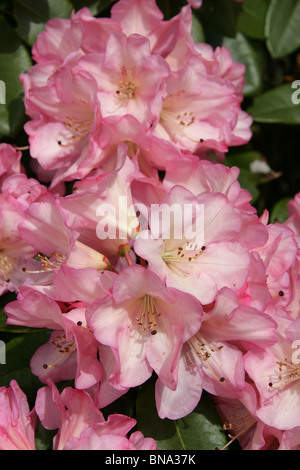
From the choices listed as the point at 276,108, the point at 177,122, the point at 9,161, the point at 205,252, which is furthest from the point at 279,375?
the point at 276,108

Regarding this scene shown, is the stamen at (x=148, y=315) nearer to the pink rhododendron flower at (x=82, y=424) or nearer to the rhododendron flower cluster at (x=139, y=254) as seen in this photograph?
the rhododendron flower cluster at (x=139, y=254)

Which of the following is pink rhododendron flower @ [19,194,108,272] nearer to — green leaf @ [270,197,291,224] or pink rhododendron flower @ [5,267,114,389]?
pink rhododendron flower @ [5,267,114,389]

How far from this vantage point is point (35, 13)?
1466 millimetres

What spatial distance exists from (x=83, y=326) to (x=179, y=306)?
18 cm

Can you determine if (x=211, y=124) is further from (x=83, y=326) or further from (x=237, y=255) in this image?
(x=83, y=326)

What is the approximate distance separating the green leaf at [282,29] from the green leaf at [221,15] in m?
0.12

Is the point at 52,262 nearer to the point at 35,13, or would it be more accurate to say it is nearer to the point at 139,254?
the point at 139,254

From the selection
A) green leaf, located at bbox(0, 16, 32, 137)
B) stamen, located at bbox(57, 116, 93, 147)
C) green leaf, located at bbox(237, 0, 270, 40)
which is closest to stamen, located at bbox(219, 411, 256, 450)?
stamen, located at bbox(57, 116, 93, 147)

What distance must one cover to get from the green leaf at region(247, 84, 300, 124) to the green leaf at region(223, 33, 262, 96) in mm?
36

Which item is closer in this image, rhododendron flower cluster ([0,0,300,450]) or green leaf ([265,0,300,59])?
rhododendron flower cluster ([0,0,300,450])

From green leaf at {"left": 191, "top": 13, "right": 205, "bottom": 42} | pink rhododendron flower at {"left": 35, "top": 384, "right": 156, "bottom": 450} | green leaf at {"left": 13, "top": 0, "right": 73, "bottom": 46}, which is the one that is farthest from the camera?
green leaf at {"left": 191, "top": 13, "right": 205, "bottom": 42}

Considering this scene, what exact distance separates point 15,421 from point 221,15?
1.17 m

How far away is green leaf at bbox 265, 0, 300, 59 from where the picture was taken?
1675 millimetres

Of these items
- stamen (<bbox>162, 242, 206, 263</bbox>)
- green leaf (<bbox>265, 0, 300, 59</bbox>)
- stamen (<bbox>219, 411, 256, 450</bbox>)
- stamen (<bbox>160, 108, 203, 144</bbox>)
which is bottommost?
stamen (<bbox>219, 411, 256, 450</bbox>)
